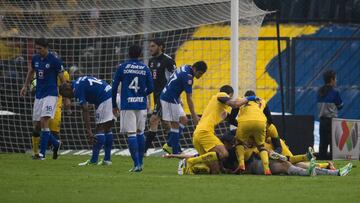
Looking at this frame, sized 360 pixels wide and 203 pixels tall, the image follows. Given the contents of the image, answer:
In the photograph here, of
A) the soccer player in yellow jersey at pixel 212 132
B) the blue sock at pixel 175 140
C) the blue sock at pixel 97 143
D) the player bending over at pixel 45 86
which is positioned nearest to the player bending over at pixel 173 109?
the blue sock at pixel 175 140

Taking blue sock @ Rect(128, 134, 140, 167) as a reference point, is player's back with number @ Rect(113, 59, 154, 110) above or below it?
→ above

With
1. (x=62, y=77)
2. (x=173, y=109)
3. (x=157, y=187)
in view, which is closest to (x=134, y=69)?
(x=157, y=187)

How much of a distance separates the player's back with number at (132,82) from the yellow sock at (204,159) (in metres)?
1.28

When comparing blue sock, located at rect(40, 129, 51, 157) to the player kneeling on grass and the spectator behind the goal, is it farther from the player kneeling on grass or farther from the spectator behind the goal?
the spectator behind the goal

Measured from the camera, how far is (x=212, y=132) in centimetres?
1756

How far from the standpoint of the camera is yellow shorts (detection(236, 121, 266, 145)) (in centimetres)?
1750

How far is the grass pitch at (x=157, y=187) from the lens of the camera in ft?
43.4

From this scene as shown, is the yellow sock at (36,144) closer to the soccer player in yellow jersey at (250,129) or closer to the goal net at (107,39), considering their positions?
the goal net at (107,39)

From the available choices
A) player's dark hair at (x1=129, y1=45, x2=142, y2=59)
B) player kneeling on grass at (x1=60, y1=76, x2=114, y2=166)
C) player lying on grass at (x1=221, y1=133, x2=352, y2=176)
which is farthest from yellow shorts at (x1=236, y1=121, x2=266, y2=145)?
player kneeling on grass at (x1=60, y1=76, x2=114, y2=166)

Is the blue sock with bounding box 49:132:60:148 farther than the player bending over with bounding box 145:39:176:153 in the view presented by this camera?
No

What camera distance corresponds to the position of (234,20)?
71.9 ft

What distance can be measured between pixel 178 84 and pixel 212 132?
5.12 metres

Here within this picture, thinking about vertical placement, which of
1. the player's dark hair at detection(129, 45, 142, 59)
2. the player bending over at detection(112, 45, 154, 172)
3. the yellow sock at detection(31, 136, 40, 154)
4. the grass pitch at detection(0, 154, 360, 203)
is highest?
the player's dark hair at detection(129, 45, 142, 59)

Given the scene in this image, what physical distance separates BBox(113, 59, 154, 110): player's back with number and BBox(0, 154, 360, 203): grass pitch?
107cm
